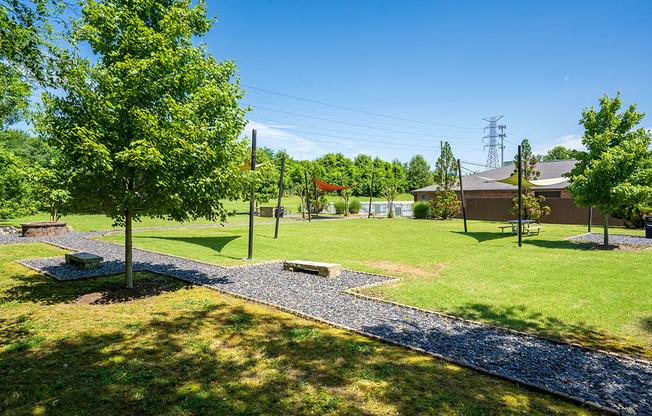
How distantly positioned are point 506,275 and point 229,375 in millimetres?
7526

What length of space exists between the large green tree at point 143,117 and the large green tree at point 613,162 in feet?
43.4

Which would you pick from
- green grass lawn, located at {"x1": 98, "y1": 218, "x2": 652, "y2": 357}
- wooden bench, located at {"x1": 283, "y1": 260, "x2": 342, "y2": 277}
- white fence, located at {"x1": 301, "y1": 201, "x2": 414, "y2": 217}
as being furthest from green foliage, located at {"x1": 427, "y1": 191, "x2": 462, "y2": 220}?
wooden bench, located at {"x1": 283, "y1": 260, "x2": 342, "y2": 277}

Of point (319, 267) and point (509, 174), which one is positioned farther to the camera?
point (509, 174)

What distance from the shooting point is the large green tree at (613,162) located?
1223 centimetres

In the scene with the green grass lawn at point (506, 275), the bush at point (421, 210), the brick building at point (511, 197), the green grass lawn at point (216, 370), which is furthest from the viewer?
the bush at point (421, 210)

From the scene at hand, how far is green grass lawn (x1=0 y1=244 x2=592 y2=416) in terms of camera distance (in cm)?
318

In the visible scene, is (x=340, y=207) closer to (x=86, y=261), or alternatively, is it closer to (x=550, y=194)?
(x=550, y=194)

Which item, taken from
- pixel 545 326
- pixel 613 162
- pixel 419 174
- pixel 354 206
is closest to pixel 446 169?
pixel 354 206

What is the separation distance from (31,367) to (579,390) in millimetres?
5985

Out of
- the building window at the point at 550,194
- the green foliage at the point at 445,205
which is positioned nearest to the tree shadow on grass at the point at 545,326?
the green foliage at the point at 445,205

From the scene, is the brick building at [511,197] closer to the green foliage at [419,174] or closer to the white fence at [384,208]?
the white fence at [384,208]

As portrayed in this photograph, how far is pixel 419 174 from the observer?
266ft

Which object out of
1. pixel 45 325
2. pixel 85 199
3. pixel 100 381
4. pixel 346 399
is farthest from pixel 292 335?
pixel 85 199

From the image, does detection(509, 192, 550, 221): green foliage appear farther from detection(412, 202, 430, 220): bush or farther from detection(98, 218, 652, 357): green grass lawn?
detection(98, 218, 652, 357): green grass lawn
